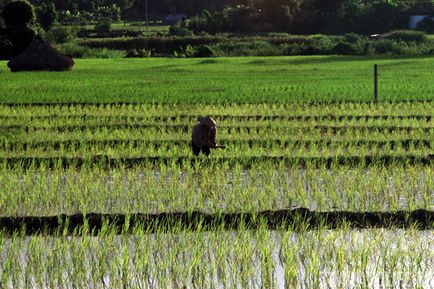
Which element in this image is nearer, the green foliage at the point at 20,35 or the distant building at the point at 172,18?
the green foliage at the point at 20,35

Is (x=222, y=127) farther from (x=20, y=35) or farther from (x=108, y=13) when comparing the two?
(x=108, y=13)

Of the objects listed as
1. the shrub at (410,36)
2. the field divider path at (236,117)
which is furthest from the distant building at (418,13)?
the field divider path at (236,117)

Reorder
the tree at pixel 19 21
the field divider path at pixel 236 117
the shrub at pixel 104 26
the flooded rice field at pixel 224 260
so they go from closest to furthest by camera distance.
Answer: the flooded rice field at pixel 224 260, the field divider path at pixel 236 117, the tree at pixel 19 21, the shrub at pixel 104 26

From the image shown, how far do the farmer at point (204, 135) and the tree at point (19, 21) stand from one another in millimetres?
26126

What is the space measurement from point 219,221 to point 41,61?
19953mm

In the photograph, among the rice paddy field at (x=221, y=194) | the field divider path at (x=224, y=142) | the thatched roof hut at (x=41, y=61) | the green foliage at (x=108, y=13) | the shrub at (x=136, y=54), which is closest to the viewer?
the rice paddy field at (x=221, y=194)

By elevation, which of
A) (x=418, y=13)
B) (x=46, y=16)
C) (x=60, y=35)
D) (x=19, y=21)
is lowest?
(x=60, y=35)

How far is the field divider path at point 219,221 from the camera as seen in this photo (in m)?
5.91

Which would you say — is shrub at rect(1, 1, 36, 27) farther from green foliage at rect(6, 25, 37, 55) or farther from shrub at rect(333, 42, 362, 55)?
shrub at rect(333, 42, 362, 55)

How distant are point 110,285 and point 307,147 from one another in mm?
5124

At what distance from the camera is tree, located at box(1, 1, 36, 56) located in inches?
1314

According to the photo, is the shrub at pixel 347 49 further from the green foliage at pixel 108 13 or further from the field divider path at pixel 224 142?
the green foliage at pixel 108 13

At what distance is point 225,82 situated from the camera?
19078mm

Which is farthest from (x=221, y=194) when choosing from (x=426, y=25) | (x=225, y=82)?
(x=426, y=25)
